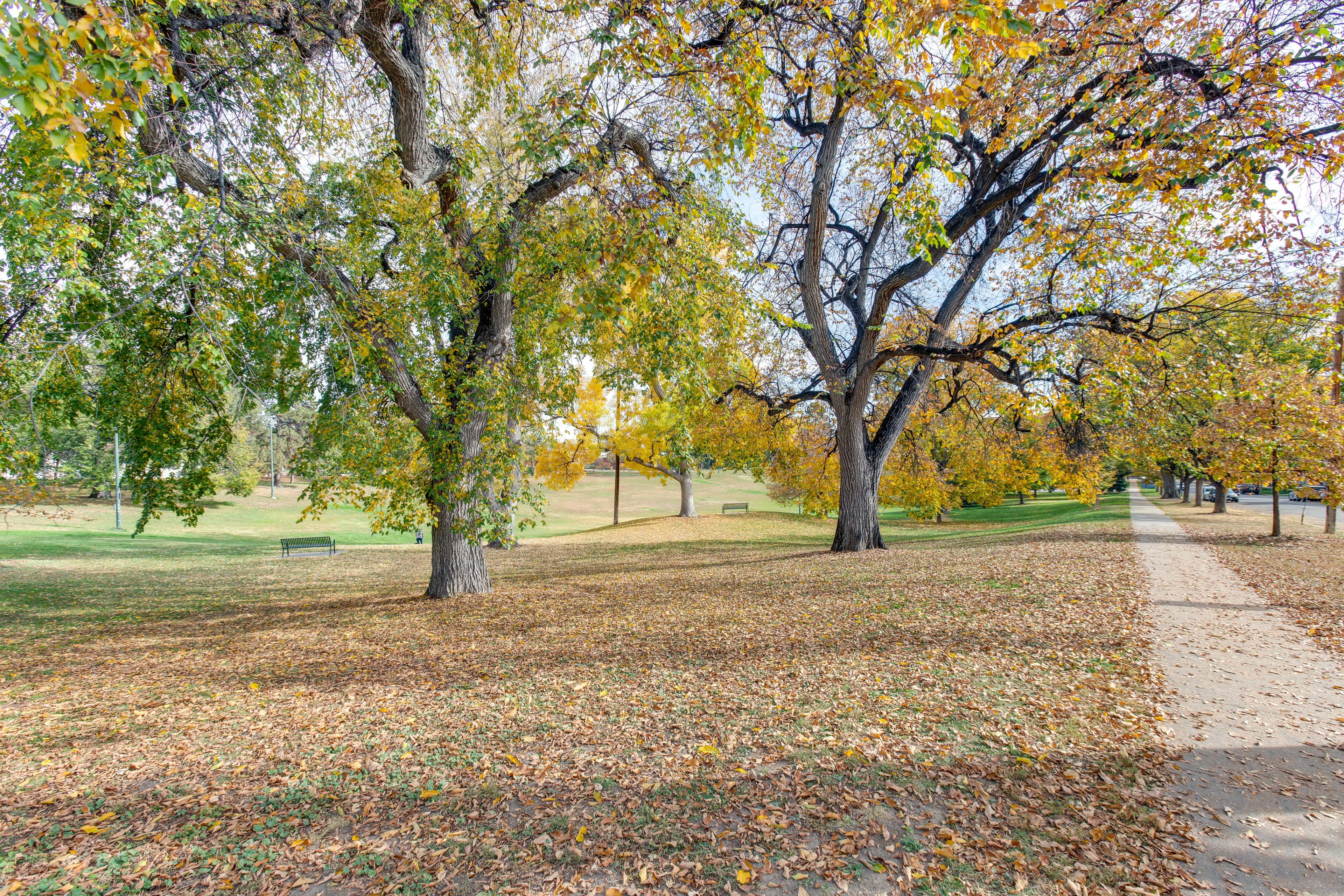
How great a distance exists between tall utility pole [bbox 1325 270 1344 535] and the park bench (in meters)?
22.6

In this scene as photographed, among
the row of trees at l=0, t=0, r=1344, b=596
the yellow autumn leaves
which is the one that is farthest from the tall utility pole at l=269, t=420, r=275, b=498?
the yellow autumn leaves

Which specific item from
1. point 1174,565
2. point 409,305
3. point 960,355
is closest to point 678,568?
point 960,355

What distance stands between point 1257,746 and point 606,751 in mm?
4330

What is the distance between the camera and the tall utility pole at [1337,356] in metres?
8.14

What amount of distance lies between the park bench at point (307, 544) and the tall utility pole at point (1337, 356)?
22555 mm

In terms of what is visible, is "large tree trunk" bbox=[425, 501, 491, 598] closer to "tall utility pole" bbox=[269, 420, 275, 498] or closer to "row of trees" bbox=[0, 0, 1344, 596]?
"row of trees" bbox=[0, 0, 1344, 596]

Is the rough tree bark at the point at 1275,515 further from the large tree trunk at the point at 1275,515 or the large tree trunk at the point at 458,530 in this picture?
the large tree trunk at the point at 458,530

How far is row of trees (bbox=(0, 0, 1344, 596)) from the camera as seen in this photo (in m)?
5.10

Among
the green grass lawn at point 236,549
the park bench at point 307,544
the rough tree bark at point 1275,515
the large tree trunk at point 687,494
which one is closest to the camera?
the green grass lawn at point 236,549

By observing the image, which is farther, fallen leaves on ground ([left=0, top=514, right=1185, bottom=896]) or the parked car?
the parked car

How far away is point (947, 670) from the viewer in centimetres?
525

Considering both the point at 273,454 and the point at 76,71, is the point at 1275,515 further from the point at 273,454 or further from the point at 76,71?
the point at 273,454

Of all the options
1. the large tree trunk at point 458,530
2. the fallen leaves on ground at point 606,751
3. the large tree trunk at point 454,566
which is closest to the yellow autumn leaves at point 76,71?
the fallen leaves on ground at point 606,751

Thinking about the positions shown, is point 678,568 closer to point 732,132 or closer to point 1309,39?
point 732,132
